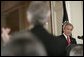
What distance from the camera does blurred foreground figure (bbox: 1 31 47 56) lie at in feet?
3.00

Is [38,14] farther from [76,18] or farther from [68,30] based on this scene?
[76,18]

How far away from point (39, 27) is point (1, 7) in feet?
0.88

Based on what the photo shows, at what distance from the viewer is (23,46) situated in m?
0.92

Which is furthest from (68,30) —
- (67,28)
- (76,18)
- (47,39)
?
(47,39)

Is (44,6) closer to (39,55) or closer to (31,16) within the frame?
(31,16)

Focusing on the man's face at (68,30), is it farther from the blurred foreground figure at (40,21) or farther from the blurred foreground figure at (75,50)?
the blurred foreground figure at (40,21)

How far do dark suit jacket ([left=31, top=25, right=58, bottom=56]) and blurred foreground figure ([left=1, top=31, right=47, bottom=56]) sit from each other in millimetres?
25

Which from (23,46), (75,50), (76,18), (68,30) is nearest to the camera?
(23,46)

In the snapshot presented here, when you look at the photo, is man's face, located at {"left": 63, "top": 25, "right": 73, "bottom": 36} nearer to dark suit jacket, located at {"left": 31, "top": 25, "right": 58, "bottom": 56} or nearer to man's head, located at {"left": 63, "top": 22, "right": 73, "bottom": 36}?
man's head, located at {"left": 63, "top": 22, "right": 73, "bottom": 36}

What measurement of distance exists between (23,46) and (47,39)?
11 cm

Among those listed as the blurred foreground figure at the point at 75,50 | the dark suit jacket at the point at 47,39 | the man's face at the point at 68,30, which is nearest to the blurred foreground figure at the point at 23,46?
the dark suit jacket at the point at 47,39

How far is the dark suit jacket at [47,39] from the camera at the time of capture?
955 millimetres

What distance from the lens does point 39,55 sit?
0.93 metres

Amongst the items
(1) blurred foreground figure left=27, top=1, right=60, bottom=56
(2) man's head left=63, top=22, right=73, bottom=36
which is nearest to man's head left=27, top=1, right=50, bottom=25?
(1) blurred foreground figure left=27, top=1, right=60, bottom=56
